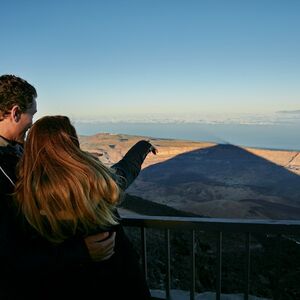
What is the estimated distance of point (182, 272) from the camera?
12086mm

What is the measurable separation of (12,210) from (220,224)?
159 centimetres

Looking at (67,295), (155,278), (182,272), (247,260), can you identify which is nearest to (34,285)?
(67,295)

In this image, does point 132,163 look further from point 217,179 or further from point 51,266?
point 217,179

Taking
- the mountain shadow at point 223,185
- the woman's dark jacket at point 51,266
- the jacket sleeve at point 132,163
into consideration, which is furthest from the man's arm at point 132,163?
the mountain shadow at point 223,185

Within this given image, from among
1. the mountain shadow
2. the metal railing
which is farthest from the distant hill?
the metal railing

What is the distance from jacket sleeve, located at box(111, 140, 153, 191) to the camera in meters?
2.72

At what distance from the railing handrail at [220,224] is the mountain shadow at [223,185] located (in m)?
21.1

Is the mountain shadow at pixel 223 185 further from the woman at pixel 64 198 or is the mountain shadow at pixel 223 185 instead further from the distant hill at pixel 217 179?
the woman at pixel 64 198

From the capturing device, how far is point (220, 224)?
292cm

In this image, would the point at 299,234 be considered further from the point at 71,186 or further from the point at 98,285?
the point at 71,186

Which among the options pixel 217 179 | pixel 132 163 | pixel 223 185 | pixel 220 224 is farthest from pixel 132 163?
pixel 217 179

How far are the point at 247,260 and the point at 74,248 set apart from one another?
1.64 meters

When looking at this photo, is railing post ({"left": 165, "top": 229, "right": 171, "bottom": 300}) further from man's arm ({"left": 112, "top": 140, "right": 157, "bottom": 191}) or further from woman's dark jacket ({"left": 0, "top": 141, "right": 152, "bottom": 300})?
woman's dark jacket ({"left": 0, "top": 141, "right": 152, "bottom": 300})

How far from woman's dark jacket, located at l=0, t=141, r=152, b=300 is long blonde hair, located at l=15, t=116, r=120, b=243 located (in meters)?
0.06
